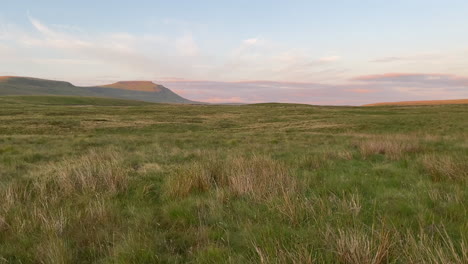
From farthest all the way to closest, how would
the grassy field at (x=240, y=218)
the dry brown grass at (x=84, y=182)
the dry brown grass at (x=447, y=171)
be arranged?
1. the dry brown grass at (x=447, y=171)
2. the dry brown grass at (x=84, y=182)
3. the grassy field at (x=240, y=218)

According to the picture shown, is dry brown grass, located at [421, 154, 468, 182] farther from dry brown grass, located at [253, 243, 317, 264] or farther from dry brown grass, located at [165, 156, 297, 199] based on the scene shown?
dry brown grass, located at [253, 243, 317, 264]

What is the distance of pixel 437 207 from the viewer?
479 centimetres

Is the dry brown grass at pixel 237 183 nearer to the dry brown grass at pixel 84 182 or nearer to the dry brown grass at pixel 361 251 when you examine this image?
the dry brown grass at pixel 84 182

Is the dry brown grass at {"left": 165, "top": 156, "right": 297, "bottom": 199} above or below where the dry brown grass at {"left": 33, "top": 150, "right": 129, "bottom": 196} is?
above

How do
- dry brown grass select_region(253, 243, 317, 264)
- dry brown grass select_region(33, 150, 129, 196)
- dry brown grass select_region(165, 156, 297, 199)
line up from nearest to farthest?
dry brown grass select_region(253, 243, 317, 264) → dry brown grass select_region(165, 156, 297, 199) → dry brown grass select_region(33, 150, 129, 196)

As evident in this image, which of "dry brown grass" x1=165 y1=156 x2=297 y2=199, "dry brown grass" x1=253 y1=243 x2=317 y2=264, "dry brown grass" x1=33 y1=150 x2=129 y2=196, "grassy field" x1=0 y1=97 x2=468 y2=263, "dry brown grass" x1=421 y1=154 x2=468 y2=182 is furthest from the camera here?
"dry brown grass" x1=421 y1=154 x2=468 y2=182

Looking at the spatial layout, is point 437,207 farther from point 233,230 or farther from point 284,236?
point 233,230

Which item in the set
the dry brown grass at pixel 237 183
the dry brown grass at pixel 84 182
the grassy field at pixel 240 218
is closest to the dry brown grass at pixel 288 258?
the grassy field at pixel 240 218

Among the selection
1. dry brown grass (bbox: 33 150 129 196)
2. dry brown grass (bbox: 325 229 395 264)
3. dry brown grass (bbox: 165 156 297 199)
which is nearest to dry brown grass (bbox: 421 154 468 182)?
dry brown grass (bbox: 165 156 297 199)

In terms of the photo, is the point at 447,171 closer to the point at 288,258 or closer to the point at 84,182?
the point at 288,258

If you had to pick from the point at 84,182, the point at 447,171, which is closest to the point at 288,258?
the point at 84,182

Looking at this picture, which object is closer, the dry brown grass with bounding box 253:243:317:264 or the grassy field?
the dry brown grass with bounding box 253:243:317:264

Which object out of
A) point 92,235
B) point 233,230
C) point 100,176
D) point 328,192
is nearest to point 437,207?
point 328,192

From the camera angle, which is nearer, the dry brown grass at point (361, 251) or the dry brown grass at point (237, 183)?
the dry brown grass at point (361, 251)
